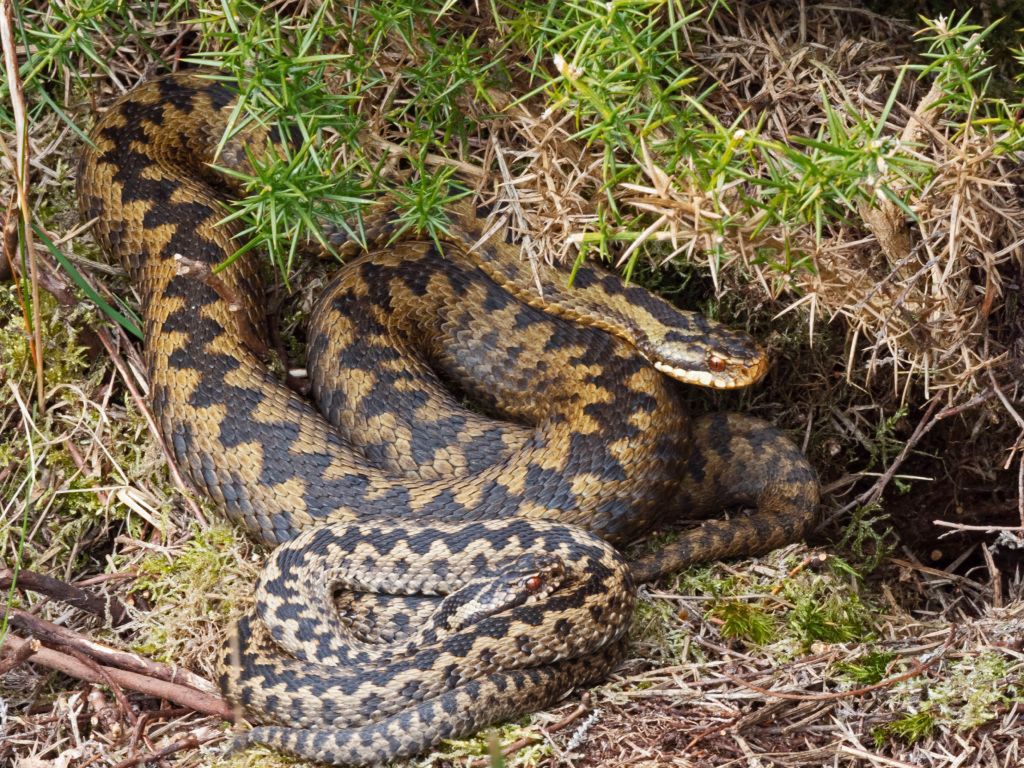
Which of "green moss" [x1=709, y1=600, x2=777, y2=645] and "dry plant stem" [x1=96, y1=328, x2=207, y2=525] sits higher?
"dry plant stem" [x1=96, y1=328, x2=207, y2=525]

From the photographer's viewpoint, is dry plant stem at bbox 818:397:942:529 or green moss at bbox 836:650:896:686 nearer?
green moss at bbox 836:650:896:686

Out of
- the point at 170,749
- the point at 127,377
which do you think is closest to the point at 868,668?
the point at 170,749

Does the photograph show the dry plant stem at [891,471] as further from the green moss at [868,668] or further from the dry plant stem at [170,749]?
the dry plant stem at [170,749]

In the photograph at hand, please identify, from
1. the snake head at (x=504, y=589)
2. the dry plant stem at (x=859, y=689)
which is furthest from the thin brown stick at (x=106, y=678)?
the dry plant stem at (x=859, y=689)

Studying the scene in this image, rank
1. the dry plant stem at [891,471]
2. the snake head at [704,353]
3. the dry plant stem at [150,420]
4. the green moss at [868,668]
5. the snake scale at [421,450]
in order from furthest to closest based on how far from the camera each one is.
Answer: the snake head at [704,353] < the dry plant stem at [150,420] < the dry plant stem at [891,471] < the snake scale at [421,450] < the green moss at [868,668]

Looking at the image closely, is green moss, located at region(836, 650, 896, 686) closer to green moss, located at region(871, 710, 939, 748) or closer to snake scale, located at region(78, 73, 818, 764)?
green moss, located at region(871, 710, 939, 748)

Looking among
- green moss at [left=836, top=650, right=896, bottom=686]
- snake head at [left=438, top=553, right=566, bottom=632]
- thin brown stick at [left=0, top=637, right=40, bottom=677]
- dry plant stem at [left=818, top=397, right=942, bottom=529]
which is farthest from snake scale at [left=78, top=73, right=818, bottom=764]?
green moss at [left=836, top=650, right=896, bottom=686]
